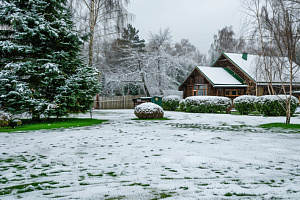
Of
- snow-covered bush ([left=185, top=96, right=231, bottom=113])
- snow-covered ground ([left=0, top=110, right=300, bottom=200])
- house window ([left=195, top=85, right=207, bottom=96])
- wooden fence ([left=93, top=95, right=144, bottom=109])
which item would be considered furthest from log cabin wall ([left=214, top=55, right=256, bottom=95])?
snow-covered ground ([left=0, top=110, right=300, bottom=200])

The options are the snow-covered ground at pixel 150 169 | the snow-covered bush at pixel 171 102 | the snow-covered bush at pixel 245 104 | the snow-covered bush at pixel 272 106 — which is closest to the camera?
the snow-covered ground at pixel 150 169

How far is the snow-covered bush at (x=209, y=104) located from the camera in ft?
63.4

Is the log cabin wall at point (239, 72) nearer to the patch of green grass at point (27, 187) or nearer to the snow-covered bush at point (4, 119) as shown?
the snow-covered bush at point (4, 119)

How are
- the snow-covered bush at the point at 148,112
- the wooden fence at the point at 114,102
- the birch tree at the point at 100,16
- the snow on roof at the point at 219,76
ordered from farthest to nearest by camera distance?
1. the wooden fence at the point at 114,102
2. the snow on roof at the point at 219,76
3. the birch tree at the point at 100,16
4. the snow-covered bush at the point at 148,112

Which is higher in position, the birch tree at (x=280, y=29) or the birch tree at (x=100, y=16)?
the birch tree at (x=100, y=16)

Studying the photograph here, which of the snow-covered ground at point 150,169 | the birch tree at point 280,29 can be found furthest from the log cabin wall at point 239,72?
the snow-covered ground at point 150,169

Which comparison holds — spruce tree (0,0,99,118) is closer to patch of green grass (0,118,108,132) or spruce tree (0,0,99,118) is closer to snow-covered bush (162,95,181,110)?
patch of green grass (0,118,108,132)

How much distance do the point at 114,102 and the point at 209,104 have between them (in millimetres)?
13336

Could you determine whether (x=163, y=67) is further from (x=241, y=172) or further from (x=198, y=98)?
(x=241, y=172)

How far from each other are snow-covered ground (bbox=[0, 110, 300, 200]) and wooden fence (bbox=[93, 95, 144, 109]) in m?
21.8

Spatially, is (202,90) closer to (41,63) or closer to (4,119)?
(41,63)

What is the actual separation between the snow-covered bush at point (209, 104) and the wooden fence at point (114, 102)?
439 inches

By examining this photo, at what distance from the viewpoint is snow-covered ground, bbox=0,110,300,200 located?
3.25 meters

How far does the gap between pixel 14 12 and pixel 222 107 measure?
49.6 feet
